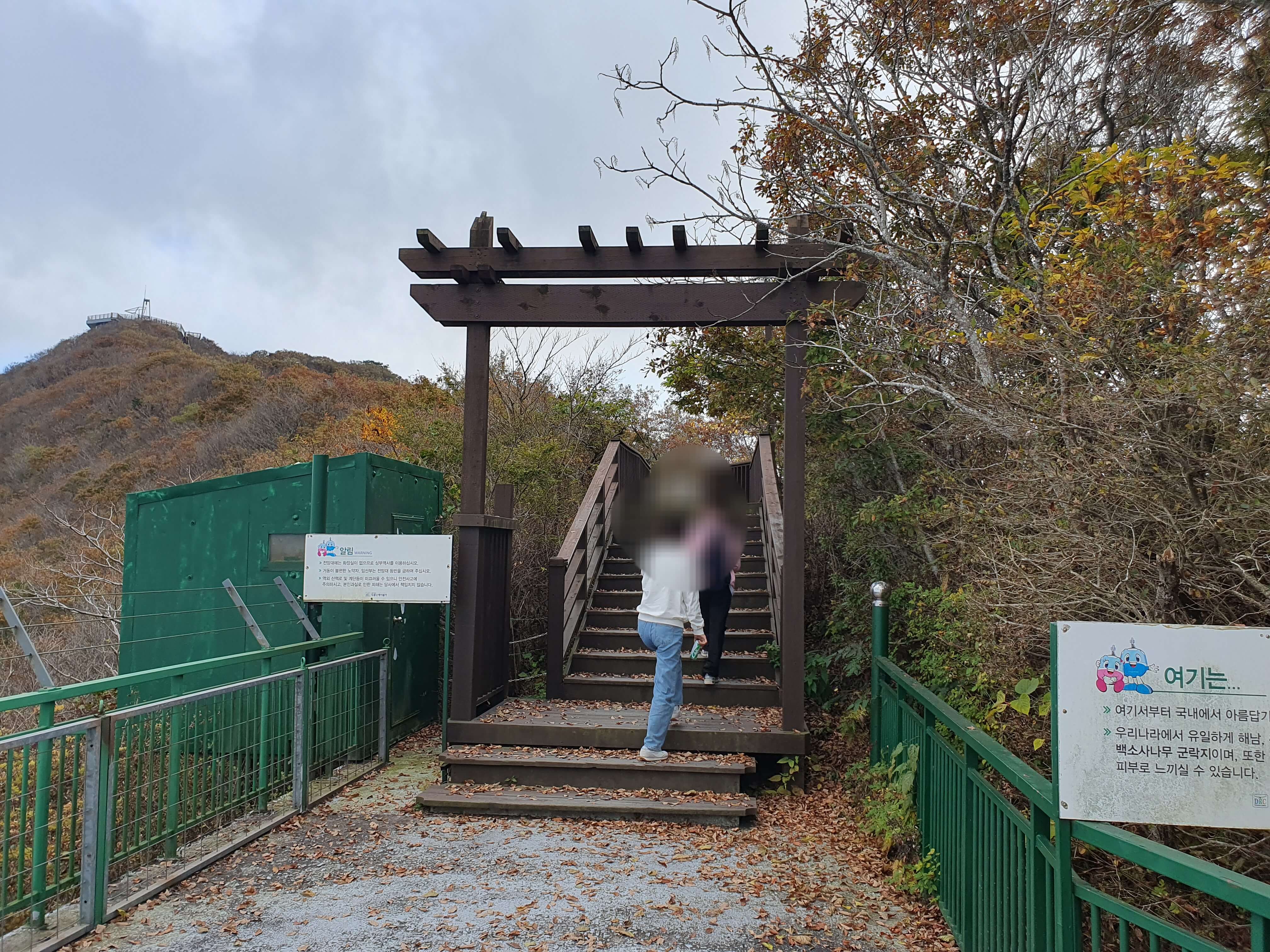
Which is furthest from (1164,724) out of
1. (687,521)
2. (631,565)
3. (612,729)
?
(631,565)

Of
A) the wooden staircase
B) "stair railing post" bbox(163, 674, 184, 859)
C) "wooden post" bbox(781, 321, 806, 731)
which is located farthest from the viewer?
"wooden post" bbox(781, 321, 806, 731)

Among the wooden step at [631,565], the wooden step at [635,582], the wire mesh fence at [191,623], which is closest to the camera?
the wire mesh fence at [191,623]

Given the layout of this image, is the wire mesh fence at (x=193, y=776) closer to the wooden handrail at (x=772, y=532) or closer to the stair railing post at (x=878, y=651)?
the wooden handrail at (x=772, y=532)

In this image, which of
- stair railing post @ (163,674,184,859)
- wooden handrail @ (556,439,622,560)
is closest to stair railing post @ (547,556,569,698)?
wooden handrail @ (556,439,622,560)

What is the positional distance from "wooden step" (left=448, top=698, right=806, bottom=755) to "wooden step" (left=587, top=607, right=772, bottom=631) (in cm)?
171

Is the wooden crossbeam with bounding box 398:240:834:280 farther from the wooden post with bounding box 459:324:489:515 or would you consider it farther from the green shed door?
the green shed door

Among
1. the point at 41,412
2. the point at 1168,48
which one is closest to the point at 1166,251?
the point at 1168,48

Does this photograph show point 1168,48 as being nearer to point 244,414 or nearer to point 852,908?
point 852,908

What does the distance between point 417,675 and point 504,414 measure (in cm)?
591

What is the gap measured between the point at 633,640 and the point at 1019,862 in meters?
5.48

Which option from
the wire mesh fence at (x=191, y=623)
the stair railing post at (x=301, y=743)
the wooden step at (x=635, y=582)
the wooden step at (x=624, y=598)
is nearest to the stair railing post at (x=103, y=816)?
the stair railing post at (x=301, y=743)

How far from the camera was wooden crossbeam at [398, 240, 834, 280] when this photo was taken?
6297 millimetres

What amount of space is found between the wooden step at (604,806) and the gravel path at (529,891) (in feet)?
0.24

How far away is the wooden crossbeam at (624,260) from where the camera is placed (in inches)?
248
